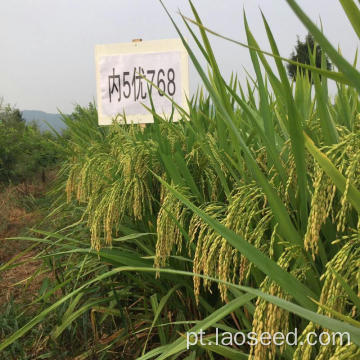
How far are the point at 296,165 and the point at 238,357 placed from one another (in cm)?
50

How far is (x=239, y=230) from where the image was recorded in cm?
97

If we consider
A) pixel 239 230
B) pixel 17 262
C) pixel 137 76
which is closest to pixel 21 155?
pixel 17 262

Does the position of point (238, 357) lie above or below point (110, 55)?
below

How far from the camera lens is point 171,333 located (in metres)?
1.66

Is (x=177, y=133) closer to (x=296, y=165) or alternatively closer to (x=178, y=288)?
(x=178, y=288)

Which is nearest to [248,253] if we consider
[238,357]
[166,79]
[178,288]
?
[238,357]

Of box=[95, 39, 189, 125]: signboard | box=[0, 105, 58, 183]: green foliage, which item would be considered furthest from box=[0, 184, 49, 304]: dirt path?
box=[95, 39, 189, 125]: signboard

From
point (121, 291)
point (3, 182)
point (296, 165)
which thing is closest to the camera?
point (296, 165)

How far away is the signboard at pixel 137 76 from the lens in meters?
3.09

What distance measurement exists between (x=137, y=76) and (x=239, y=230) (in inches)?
91.3

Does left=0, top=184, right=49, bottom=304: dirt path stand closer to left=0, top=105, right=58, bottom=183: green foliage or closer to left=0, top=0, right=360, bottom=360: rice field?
left=0, top=0, right=360, bottom=360: rice field

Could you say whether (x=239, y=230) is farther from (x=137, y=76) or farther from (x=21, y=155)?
(x=21, y=155)

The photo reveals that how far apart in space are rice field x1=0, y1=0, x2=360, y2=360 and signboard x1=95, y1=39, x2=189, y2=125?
2.65ft

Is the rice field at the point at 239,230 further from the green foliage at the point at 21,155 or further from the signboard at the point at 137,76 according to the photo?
the green foliage at the point at 21,155
